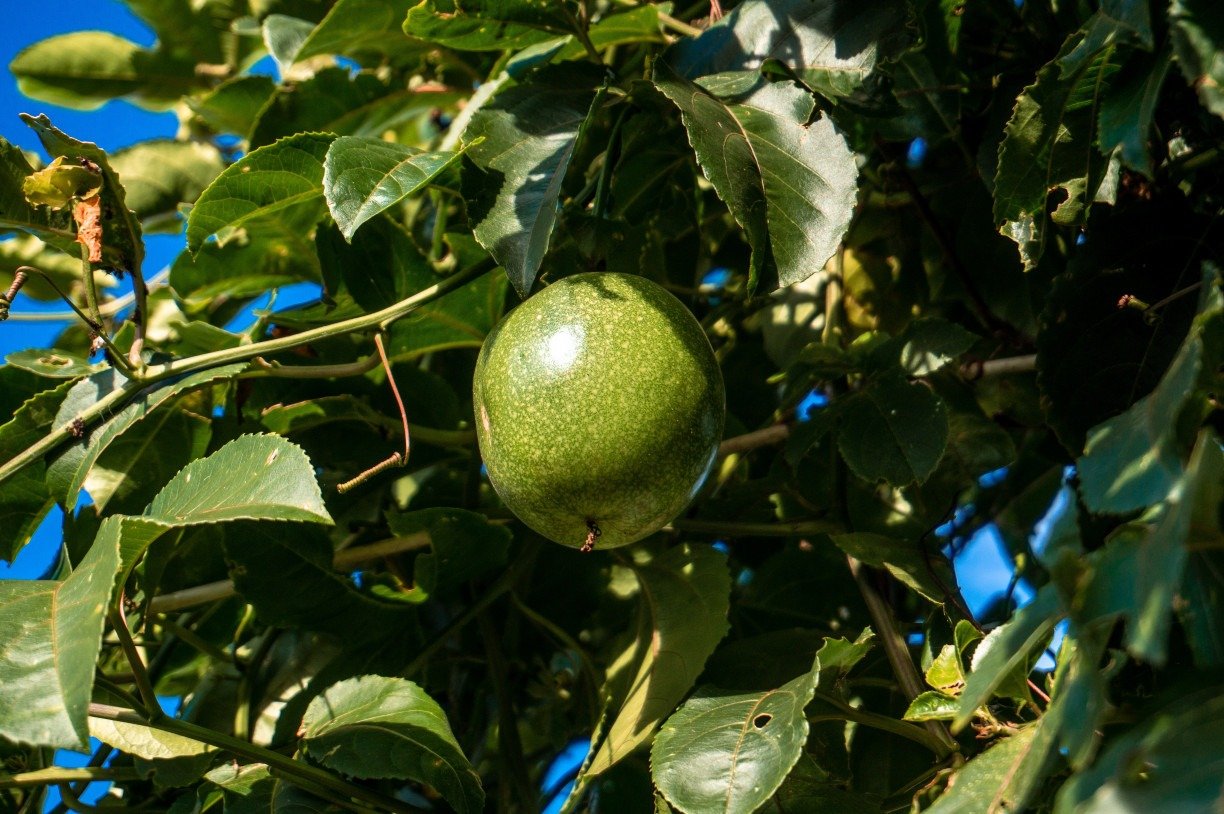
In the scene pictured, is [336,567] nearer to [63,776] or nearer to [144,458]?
[144,458]

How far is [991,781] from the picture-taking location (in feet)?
3.28

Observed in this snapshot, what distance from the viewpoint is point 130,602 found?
147 centimetres

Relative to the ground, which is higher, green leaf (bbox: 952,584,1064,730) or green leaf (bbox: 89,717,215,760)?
green leaf (bbox: 952,584,1064,730)

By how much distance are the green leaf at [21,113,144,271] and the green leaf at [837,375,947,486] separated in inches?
36.9

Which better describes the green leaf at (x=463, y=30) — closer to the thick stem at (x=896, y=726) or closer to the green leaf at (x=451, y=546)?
the green leaf at (x=451, y=546)

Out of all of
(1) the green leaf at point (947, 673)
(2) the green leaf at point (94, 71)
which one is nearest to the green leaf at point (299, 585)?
(1) the green leaf at point (947, 673)

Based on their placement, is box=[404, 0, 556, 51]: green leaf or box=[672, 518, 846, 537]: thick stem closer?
box=[404, 0, 556, 51]: green leaf

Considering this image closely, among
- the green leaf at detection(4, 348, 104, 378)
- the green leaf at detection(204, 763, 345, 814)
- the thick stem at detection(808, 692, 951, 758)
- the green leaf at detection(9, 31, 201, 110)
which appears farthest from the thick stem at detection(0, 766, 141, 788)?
the green leaf at detection(9, 31, 201, 110)

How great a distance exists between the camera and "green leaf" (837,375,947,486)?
144 cm

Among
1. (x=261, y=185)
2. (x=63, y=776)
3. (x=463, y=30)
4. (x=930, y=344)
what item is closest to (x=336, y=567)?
(x=63, y=776)

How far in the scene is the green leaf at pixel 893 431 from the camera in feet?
4.72

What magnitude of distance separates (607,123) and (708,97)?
26 cm

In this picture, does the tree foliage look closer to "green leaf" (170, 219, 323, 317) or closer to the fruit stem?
"green leaf" (170, 219, 323, 317)

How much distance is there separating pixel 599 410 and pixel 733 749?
1.21 feet
